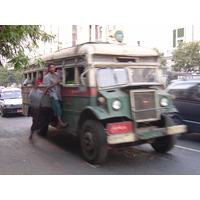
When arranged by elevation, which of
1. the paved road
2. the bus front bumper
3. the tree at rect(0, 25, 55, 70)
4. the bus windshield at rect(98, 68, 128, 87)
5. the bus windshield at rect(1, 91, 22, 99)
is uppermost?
the tree at rect(0, 25, 55, 70)

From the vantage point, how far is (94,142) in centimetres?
515

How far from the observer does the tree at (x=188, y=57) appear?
22.8 m

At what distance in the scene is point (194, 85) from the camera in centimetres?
746

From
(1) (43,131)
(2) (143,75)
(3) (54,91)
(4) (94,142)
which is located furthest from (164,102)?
(1) (43,131)

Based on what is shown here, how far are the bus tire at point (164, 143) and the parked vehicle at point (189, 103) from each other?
165cm

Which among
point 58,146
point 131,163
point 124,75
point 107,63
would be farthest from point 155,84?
point 58,146

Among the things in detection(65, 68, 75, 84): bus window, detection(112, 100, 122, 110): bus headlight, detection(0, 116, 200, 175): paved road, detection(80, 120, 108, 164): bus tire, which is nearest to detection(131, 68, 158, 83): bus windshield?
detection(112, 100, 122, 110): bus headlight

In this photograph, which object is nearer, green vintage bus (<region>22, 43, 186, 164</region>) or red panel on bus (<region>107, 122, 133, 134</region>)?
red panel on bus (<region>107, 122, 133, 134</region>)

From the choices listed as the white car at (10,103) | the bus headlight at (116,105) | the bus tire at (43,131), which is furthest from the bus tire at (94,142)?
the white car at (10,103)

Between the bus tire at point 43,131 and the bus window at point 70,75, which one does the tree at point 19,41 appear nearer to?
the bus window at point 70,75

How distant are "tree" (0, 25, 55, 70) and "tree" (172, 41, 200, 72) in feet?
61.9

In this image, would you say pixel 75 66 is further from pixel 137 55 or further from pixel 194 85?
pixel 194 85

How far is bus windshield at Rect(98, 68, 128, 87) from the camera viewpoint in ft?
18.0

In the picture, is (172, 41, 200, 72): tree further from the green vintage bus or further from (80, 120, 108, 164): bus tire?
(80, 120, 108, 164): bus tire
